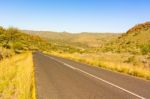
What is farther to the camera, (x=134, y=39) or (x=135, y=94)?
(x=134, y=39)

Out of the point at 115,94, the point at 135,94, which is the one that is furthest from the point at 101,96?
the point at 135,94

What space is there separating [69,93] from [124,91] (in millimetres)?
2482

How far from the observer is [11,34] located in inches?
2635

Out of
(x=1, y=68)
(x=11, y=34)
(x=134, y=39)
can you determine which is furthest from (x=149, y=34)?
(x=1, y=68)

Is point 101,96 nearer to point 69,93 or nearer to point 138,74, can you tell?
point 69,93

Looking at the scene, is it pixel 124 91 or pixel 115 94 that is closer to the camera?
pixel 115 94

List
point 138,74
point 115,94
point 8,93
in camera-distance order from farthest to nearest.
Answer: point 138,74 < point 115,94 < point 8,93

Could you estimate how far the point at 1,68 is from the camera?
17.4 m

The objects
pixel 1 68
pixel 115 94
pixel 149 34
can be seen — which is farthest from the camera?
pixel 149 34

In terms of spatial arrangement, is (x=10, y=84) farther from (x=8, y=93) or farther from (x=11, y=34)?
(x=11, y=34)

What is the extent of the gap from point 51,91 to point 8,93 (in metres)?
1.94

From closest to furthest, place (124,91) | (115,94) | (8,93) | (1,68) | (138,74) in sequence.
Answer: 1. (8,93)
2. (115,94)
3. (124,91)
4. (1,68)
5. (138,74)

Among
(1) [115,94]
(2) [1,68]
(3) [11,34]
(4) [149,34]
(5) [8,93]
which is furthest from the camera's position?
(4) [149,34]

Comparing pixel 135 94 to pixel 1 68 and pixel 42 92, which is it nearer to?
pixel 42 92
